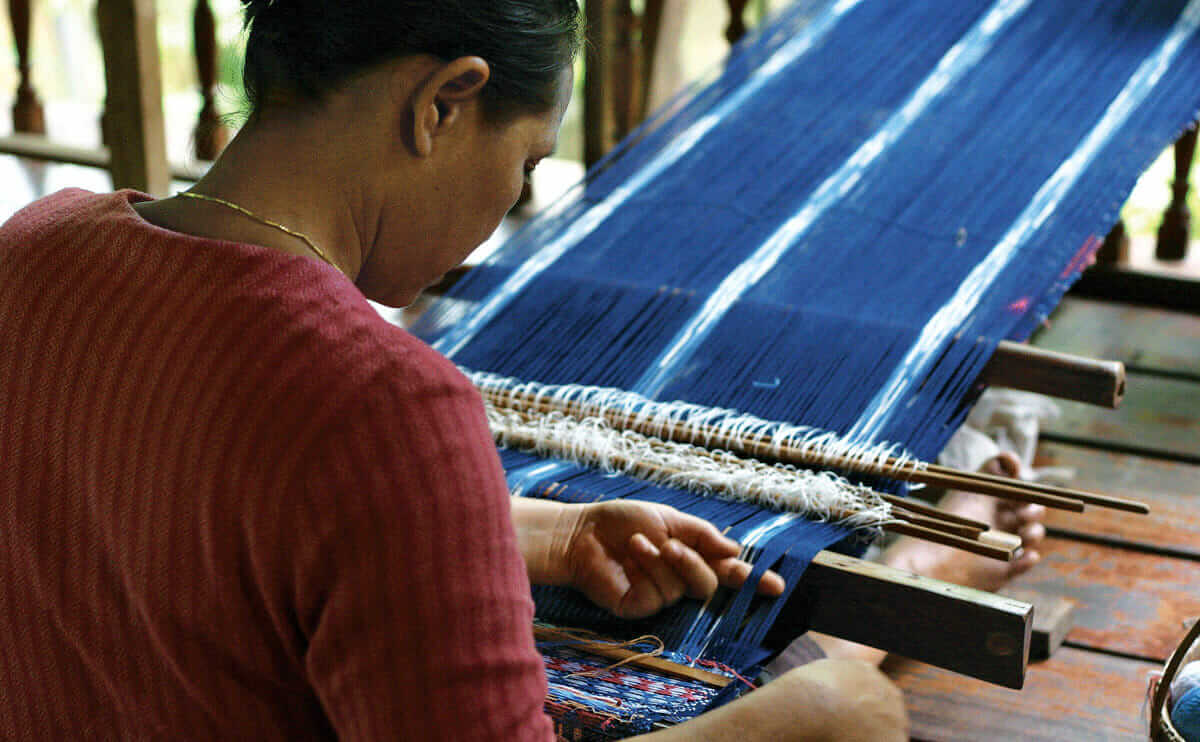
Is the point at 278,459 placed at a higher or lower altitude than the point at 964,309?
higher

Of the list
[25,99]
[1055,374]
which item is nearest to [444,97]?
[1055,374]

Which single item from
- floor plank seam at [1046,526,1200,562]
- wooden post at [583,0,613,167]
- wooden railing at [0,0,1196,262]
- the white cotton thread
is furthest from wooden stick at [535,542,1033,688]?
wooden post at [583,0,613,167]

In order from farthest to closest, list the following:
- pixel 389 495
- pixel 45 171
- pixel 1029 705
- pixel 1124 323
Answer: pixel 45 171 → pixel 1124 323 → pixel 1029 705 → pixel 389 495

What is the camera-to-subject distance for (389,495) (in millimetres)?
742

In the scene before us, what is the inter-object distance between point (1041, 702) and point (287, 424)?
1174mm

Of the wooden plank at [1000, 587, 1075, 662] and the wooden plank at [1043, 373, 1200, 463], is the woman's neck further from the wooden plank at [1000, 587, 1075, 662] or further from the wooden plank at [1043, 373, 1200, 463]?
the wooden plank at [1043, 373, 1200, 463]

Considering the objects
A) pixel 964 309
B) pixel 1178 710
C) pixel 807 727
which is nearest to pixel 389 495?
pixel 807 727

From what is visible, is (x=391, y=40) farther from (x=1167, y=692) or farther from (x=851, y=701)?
(x=1167, y=692)

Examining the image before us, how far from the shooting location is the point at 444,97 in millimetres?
857

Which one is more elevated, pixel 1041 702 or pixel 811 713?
pixel 811 713

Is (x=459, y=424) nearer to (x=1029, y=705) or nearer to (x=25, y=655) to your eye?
(x=25, y=655)

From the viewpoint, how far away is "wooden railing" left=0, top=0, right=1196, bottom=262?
2.36 m

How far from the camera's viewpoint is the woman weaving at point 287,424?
75 centimetres

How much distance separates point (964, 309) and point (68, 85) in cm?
778
